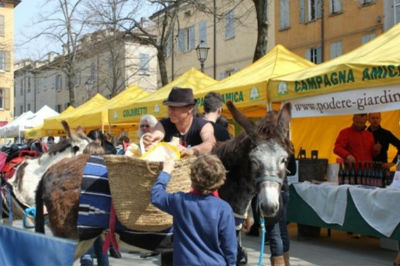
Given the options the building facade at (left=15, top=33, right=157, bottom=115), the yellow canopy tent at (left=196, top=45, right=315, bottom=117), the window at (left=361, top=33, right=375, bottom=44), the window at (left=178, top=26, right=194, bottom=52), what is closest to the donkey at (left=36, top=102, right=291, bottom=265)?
the yellow canopy tent at (left=196, top=45, right=315, bottom=117)

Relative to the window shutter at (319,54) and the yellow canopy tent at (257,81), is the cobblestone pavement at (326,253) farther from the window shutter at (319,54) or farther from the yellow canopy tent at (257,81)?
the window shutter at (319,54)

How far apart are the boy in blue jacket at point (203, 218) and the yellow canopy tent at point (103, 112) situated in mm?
13889

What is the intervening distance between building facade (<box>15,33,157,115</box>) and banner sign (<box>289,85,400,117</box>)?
60.6 ft

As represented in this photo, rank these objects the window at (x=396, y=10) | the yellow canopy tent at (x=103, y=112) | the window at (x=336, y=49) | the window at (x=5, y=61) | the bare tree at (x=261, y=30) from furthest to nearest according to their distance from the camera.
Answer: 1. the window at (x=5, y=61)
2. the window at (x=336, y=49)
3. the window at (x=396, y=10)
4. the yellow canopy tent at (x=103, y=112)
5. the bare tree at (x=261, y=30)

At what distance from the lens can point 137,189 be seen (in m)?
3.52

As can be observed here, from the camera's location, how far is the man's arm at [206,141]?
3.88 metres

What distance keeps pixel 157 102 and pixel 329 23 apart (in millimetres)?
15657

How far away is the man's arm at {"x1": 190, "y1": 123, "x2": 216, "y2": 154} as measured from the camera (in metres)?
3.88

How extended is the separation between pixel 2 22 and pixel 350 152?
58.7 meters

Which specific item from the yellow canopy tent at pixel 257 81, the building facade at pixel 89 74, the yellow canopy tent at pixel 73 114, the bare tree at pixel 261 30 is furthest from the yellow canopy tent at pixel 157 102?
the building facade at pixel 89 74

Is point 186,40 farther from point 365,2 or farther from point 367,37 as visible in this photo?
point 367,37

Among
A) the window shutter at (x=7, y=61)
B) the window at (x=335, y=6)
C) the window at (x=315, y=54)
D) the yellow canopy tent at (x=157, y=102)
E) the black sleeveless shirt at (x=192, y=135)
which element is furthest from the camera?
the window shutter at (x=7, y=61)

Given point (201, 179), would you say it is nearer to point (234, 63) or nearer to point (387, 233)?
point (387, 233)

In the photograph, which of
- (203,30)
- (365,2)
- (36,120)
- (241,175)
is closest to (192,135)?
(241,175)
